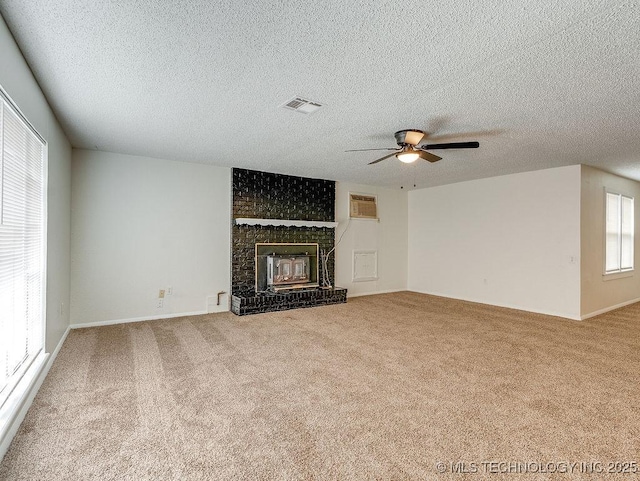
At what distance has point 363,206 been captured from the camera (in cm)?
697

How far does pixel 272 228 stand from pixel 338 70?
380 cm

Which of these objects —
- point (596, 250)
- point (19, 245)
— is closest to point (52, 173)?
point (19, 245)

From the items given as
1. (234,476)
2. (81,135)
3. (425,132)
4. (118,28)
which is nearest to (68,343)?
(81,135)

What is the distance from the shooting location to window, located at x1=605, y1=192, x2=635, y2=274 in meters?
5.73

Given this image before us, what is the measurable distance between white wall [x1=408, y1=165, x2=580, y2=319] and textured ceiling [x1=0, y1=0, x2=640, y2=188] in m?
1.34

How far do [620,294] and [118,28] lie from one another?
7.84 m

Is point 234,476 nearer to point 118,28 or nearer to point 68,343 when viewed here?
point 118,28

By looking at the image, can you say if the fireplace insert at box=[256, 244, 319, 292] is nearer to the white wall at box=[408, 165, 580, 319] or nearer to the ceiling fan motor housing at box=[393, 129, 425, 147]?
the white wall at box=[408, 165, 580, 319]

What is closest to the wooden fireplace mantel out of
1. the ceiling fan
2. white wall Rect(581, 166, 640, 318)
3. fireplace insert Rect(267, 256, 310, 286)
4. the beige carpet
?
fireplace insert Rect(267, 256, 310, 286)

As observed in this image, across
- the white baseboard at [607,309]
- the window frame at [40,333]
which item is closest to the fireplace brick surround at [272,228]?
the window frame at [40,333]

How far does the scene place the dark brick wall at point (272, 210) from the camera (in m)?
5.50

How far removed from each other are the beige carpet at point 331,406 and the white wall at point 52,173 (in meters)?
0.46

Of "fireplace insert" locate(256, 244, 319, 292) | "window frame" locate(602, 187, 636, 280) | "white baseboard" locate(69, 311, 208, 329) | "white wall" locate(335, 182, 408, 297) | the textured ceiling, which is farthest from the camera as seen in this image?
"white wall" locate(335, 182, 408, 297)

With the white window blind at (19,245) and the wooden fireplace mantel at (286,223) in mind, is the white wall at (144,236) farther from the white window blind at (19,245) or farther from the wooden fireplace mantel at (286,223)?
the white window blind at (19,245)
